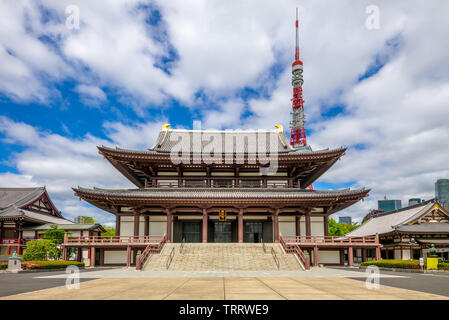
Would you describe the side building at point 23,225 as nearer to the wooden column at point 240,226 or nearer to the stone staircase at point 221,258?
the stone staircase at point 221,258

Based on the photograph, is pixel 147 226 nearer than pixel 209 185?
Yes

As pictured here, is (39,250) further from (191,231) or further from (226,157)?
(226,157)

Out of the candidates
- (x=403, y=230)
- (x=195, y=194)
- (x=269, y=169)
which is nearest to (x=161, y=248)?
(x=195, y=194)

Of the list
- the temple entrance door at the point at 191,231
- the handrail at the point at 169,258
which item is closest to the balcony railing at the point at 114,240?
the handrail at the point at 169,258

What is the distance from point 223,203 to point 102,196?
10.6 meters

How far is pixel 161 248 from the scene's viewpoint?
25.1 m

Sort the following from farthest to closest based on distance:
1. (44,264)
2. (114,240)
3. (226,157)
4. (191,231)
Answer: (191,231), (226,157), (114,240), (44,264)

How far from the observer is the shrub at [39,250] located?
88.6 ft

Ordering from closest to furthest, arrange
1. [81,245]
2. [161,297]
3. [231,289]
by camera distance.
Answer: [161,297] < [231,289] < [81,245]

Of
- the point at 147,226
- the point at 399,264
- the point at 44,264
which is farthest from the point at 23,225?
the point at 399,264

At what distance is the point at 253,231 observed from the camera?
102 feet

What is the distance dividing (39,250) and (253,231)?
19560 millimetres

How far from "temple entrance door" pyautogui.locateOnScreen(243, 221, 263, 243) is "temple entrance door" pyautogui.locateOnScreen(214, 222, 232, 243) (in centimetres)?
155

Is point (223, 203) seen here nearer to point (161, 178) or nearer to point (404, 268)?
point (161, 178)
